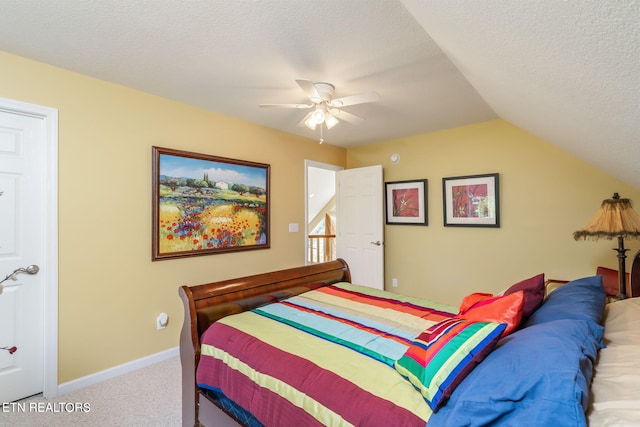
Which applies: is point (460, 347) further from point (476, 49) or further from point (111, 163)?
point (111, 163)

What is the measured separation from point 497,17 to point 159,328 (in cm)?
325

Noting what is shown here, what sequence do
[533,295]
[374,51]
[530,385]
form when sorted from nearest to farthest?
[530,385], [533,295], [374,51]

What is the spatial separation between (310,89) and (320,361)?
5.67 feet

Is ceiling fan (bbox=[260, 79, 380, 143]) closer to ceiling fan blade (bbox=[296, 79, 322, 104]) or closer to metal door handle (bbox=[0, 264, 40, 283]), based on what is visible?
ceiling fan blade (bbox=[296, 79, 322, 104])

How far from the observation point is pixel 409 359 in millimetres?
1150

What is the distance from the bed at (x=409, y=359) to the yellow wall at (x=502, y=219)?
1.03 meters

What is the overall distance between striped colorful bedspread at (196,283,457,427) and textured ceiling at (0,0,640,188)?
Result: 1207 millimetres

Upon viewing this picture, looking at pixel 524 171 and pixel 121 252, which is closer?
pixel 121 252

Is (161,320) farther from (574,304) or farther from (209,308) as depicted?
(574,304)

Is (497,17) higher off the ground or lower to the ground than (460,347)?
higher

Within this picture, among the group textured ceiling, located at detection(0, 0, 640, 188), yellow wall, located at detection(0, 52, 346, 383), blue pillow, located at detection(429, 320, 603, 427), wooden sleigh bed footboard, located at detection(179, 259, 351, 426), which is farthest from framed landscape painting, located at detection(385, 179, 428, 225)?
blue pillow, located at detection(429, 320, 603, 427)

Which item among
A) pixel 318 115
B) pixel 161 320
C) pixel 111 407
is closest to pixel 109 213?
pixel 161 320

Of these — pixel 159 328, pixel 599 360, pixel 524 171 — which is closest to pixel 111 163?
pixel 159 328

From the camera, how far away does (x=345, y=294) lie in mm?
2285
